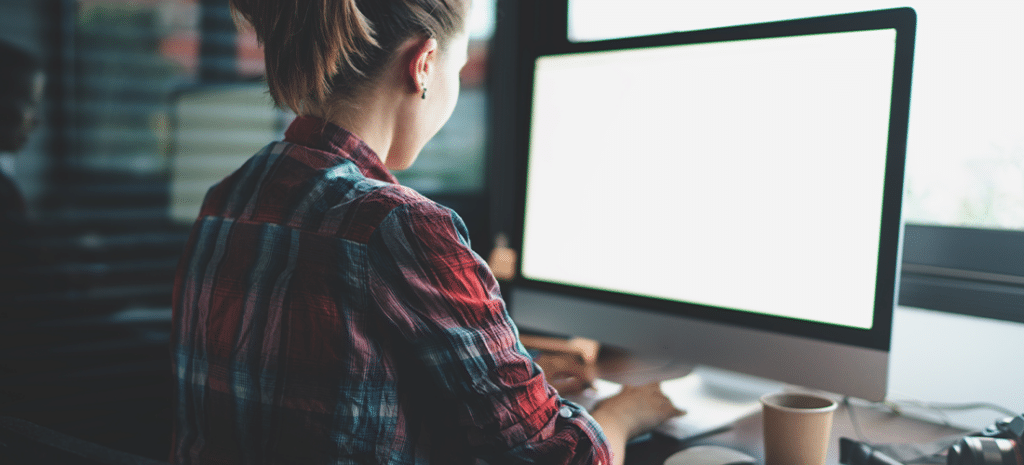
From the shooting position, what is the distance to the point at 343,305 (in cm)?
57

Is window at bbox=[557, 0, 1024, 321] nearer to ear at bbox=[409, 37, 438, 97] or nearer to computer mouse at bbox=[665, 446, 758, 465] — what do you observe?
computer mouse at bbox=[665, 446, 758, 465]

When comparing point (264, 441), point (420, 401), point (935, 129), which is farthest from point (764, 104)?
point (264, 441)

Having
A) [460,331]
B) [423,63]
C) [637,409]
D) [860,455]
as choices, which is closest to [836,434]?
[860,455]

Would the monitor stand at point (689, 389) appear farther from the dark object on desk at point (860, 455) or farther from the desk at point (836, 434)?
the dark object on desk at point (860, 455)

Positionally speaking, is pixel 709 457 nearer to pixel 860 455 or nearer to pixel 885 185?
pixel 860 455

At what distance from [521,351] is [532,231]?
46 centimetres

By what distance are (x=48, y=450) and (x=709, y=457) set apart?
62 cm

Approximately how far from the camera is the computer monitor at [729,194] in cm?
76

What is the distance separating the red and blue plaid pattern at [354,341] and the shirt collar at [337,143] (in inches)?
1.0

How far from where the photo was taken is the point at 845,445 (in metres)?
0.78

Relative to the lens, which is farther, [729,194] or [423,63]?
[729,194]

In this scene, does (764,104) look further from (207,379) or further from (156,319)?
(156,319)

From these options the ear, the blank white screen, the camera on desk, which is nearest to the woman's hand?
the blank white screen

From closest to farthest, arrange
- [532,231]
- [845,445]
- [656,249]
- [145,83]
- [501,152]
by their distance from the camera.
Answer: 1. [845,445]
2. [656,249]
3. [532,231]
4. [145,83]
5. [501,152]
